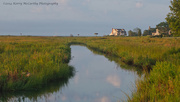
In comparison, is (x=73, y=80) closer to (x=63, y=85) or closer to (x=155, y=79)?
(x=63, y=85)

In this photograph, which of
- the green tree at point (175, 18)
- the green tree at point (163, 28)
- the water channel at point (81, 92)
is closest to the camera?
the water channel at point (81, 92)

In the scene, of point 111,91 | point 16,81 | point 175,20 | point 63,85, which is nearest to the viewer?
point 16,81

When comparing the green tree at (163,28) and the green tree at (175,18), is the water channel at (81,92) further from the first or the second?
the green tree at (163,28)

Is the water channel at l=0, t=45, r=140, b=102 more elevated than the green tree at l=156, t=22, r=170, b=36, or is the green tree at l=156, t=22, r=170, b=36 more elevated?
the green tree at l=156, t=22, r=170, b=36

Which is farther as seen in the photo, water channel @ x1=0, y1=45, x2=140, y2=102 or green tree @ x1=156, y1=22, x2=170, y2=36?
green tree @ x1=156, y1=22, x2=170, y2=36

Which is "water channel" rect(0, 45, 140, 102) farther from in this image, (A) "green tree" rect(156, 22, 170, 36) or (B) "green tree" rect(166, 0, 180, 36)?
(A) "green tree" rect(156, 22, 170, 36)

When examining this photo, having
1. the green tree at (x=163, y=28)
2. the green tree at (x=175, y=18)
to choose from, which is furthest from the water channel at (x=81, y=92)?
the green tree at (x=163, y=28)

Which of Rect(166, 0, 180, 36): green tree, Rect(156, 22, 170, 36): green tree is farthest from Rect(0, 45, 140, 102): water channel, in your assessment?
Rect(156, 22, 170, 36): green tree

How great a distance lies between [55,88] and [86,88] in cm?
200

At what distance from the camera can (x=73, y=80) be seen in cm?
1168

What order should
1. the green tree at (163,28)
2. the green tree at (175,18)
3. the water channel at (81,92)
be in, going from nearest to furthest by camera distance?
1. the water channel at (81,92)
2. the green tree at (175,18)
3. the green tree at (163,28)

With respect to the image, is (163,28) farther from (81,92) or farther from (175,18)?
(81,92)

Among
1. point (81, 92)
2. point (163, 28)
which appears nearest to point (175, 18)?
point (81, 92)

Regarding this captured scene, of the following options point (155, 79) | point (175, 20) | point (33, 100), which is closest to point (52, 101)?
point (33, 100)
